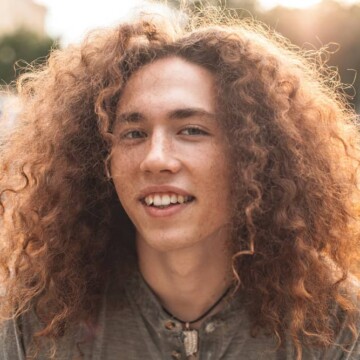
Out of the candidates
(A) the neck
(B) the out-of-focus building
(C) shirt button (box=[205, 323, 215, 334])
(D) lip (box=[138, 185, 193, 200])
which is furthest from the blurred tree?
(C) shirt button (box=[205, 323, 215, 334])

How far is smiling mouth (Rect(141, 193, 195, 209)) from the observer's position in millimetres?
3043

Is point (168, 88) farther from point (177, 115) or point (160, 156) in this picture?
point (160, 156)

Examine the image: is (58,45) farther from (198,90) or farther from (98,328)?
(98,328)

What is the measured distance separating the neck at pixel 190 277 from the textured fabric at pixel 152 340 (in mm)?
93

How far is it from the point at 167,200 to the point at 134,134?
0.34m

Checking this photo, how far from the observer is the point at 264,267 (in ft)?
10.5

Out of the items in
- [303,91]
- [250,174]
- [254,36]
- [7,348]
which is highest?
[254,36]

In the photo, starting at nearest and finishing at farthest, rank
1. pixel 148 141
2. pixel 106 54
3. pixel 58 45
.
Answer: pixel 148 141
pixel 106 54
pixel 58 45

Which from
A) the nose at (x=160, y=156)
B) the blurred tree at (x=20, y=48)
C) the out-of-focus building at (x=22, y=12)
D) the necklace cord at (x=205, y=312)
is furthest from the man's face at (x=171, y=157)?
the out-of-focus building at (x=22, y=12)

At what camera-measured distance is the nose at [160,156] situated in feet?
9.80

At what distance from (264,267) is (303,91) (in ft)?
2.68

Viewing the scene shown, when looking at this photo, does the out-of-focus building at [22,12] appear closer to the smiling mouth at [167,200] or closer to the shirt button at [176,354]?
the smiling mouth at [167,200]

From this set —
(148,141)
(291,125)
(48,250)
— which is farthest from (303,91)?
(48,250)

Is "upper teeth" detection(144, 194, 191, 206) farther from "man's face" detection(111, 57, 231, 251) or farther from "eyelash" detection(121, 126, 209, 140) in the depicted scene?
"eyelash" detection(121, 126, 209, 140)
